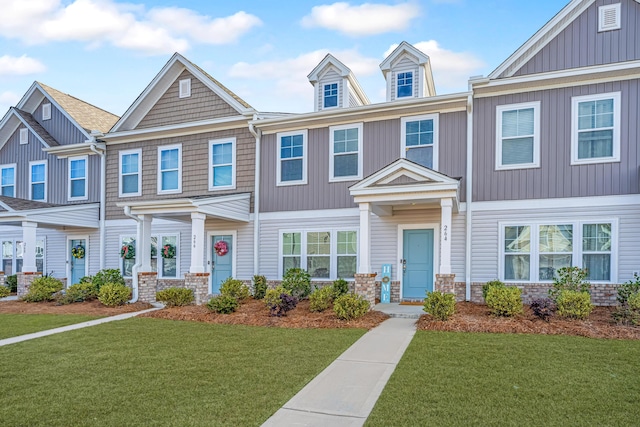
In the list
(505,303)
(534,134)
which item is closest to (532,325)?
(505,303)

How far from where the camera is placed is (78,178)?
15.4 m

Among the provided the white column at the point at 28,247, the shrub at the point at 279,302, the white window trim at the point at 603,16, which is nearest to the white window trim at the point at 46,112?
the white column at the point at 28,247

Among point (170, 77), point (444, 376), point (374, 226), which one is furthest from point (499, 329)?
point (170, 77)

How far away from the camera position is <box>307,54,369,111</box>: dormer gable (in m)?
12.8

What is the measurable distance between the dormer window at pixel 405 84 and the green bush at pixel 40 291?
38.3 ft

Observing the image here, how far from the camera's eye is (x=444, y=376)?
5156mm

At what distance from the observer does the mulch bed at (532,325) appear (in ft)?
23.9

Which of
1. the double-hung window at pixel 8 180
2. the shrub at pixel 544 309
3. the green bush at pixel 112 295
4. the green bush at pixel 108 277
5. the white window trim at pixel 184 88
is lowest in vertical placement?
the green bush at pixel 112 295

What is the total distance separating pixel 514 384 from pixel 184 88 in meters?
12.9

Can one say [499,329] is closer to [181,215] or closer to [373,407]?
[373,407]

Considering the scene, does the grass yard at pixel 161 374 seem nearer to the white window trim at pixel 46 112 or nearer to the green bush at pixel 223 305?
the green bush at pixel 223 305

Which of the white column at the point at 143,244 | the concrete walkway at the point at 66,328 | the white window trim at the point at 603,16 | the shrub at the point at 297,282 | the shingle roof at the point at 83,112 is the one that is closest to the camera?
the concrete walkway at the point at 66,328

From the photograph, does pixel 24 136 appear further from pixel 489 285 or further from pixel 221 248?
pixel 489 285

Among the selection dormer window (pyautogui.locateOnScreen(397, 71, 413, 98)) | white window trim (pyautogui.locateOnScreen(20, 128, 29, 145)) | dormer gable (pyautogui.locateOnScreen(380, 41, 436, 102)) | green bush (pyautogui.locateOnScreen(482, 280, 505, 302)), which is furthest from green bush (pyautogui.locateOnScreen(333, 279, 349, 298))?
white window trim (pyautogui.locateOnScreen(20, 128, 29, 145))
